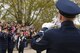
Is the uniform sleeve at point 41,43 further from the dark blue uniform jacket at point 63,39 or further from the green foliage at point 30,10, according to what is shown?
the green foliage at point 30,10

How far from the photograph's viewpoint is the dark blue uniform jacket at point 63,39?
4055 millimetres

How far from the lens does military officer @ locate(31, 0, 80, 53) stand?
13.3ft

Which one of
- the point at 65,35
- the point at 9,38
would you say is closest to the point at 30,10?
the point at 9,38

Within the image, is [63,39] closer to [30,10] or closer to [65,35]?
[65,35]

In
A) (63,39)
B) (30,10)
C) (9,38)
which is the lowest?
(9,38)

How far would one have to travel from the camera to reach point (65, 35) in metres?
4.08

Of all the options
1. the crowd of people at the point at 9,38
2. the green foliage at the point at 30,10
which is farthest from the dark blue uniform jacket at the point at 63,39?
the green foliage at the point at 30,10

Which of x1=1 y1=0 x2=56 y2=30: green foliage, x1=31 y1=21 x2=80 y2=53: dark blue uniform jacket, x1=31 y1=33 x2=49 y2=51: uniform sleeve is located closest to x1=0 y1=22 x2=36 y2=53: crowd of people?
x1=31 y1=33 x2=49 y2=51: uniform sleeve

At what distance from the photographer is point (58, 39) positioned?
4.07m

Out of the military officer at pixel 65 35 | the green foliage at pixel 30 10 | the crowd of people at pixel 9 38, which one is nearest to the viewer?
the military officer at pixel 65 35

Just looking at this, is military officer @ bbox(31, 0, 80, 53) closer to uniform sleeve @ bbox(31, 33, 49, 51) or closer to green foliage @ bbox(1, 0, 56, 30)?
Answer: uniform sleeve @ bbox(31, 33, 49, 51)

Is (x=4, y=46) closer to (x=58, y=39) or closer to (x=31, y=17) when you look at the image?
(x=58, y=39)

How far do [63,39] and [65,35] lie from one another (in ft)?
0.17

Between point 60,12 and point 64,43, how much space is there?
34cm
